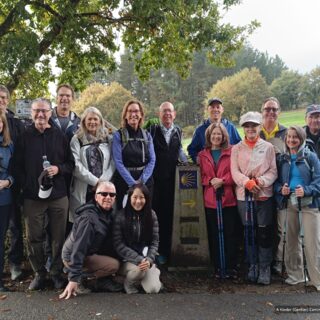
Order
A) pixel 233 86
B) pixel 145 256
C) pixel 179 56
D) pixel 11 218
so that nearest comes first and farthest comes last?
pixel 145 256 < pixel 11 218 < pixel 179 56 < pixel 233 86

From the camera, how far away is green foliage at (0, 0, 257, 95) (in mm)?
8523

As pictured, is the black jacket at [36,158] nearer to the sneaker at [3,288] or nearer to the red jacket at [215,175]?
the sneaker at [3,288]

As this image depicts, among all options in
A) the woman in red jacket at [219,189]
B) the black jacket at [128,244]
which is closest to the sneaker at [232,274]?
the woman in red jacket at [219,189]

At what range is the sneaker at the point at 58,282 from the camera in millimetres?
4777

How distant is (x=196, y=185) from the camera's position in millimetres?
5840

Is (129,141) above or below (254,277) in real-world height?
above

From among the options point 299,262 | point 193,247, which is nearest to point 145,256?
point 193,247

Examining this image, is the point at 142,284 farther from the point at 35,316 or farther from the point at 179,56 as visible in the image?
the point at 179,56

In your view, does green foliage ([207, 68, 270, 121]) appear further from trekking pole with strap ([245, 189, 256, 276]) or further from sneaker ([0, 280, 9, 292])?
sneaker ([0, 280, 9, 292])

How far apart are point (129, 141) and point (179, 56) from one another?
762cm

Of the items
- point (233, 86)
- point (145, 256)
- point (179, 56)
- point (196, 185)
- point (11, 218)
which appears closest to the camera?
point (145, 256)

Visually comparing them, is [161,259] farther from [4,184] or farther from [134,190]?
[4,184]

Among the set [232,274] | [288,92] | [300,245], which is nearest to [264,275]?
[232,274]

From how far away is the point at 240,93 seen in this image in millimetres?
57125
